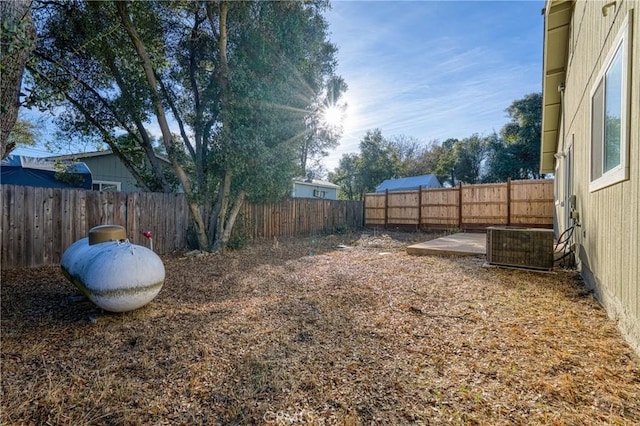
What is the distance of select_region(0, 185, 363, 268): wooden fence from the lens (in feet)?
16.3

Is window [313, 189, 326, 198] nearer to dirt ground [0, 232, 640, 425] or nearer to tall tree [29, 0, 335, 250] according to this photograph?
tall tree [29, 0, 335, 250]

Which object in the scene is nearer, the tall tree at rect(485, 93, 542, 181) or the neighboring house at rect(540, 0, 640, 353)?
the neighboring house at rect(540, 0, 640, 353)

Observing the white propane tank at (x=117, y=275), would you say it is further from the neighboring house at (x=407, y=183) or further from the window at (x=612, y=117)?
the neighboring house at (x=407, y=183)

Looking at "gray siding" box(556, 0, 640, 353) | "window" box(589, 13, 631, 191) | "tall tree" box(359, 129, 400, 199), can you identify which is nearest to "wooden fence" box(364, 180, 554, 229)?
"gray siding" box(556, 0, 640, 353)

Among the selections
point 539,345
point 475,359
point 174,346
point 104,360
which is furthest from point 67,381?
point 539,345

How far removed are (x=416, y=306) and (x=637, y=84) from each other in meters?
2.54

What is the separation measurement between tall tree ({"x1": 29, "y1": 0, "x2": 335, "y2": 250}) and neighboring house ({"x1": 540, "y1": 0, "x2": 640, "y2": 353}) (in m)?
5.41

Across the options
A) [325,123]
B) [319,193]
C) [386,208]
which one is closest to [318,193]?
[319,193]

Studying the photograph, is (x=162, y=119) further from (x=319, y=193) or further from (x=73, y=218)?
(x=319, y=193)

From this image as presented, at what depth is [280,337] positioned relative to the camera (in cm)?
251

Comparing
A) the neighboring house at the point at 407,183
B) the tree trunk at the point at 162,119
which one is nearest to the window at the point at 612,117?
the tree trunk at the point at 162,119

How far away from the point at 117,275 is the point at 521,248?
5392 mm

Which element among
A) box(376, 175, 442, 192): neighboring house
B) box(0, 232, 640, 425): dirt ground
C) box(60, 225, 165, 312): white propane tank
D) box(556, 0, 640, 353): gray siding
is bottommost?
box(0, 232, 640, 425): dirt ground

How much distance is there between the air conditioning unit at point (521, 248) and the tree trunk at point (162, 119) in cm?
606
